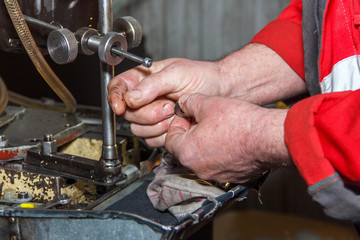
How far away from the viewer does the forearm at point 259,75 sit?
39.3 inches

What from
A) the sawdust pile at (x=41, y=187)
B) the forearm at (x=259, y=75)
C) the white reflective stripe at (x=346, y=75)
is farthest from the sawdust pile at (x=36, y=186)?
the white reflective stripe at (x=346, y=75)

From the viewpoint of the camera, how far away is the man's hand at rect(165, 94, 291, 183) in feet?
2.28

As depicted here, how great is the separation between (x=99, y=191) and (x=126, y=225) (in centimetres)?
25

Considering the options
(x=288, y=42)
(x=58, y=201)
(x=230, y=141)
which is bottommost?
(x=58, y=201)

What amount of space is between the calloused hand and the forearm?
6cm

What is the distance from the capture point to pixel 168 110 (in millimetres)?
870

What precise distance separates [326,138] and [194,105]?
245 millimetres

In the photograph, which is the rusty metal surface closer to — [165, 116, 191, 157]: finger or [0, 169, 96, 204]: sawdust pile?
[0, 169, 96, 204]: sawdust pile

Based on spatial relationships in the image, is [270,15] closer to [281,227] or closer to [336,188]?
[281,227]

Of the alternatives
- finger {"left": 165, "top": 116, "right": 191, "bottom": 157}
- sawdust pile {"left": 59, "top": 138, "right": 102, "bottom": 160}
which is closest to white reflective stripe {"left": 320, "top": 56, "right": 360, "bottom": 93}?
finger {"left": 165, "top": 116, "right": 191, "bottom": 157}

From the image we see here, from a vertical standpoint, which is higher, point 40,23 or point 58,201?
point 40,23

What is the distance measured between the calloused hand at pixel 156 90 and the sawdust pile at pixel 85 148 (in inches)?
4.5

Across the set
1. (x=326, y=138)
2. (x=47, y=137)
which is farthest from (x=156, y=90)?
(x=326, y=138)

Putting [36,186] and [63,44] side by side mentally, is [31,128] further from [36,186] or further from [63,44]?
[63,44]
